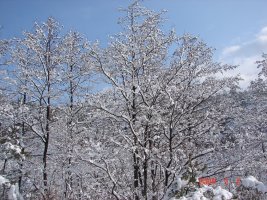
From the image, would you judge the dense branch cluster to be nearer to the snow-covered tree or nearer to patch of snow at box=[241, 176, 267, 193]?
the snow-covered tree

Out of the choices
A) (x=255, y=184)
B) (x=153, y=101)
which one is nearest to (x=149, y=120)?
(x=153, y=101)

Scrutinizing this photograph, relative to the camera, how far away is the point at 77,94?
14.3 meters

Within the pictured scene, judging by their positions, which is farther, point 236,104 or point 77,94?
point 77,94

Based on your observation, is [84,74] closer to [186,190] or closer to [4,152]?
[4,152]

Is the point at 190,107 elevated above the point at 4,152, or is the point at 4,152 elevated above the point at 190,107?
the point at 190,107

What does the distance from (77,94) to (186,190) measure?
9.23 m

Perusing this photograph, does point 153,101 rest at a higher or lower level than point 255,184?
higher

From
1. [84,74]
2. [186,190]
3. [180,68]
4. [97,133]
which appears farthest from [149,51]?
[186,190]

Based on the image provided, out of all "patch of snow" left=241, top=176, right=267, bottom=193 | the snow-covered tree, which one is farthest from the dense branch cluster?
"patch of snow" left=241, top=176, right=267, bottom=193

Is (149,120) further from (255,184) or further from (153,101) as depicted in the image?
(255,184)

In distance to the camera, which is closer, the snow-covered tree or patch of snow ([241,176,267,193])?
patch of snow ([241,176,267,193])

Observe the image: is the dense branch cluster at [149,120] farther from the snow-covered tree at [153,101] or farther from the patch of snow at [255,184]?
the patch of snow at [255,184]

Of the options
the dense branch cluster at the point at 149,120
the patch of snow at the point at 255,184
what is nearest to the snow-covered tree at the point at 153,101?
the dense branch cluster at the point at 149,120

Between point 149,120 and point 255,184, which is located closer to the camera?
point 255,184
